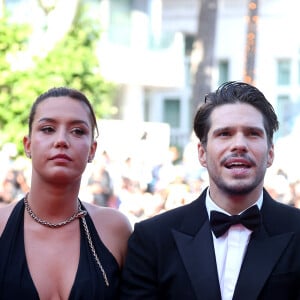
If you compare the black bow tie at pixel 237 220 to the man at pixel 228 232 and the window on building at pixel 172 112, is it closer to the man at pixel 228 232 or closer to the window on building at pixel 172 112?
the man at pixel 228 232

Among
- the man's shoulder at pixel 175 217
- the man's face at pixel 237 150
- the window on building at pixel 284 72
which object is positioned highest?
the window on building at pixel 284 72

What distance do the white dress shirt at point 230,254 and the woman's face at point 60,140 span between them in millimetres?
790

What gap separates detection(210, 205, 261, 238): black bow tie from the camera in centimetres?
396

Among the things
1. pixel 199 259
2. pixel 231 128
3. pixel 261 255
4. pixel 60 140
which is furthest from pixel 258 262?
pixel 60 140

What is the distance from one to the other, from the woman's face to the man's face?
2.26 ft

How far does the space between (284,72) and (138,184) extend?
58.5 feet

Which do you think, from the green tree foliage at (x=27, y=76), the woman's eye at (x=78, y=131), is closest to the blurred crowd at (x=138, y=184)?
the green tree foliage at (x=27, y=76)

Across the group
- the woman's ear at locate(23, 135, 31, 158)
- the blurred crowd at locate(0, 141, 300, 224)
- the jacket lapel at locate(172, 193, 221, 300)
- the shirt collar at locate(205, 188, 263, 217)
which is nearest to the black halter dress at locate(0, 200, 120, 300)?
the woman's ear at locate(23, 135, 31, 158)

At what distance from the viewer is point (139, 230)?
13.7 feet

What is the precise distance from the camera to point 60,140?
4207 mm

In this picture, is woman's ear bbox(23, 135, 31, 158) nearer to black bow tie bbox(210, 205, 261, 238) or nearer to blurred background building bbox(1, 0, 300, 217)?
black bow tie bbox(210, 205, 261, 238)

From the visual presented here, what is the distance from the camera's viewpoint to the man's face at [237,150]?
391 centimetres

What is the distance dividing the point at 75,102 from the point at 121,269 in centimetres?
95

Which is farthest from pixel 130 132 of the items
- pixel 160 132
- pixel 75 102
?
pixel 75 102
